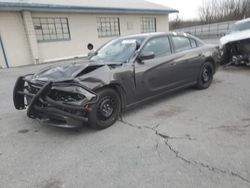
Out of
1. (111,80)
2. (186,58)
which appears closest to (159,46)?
(186,58)

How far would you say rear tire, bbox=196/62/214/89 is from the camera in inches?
230

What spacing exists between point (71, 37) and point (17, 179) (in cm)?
1270

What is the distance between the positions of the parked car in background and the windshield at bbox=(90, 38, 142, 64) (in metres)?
5.25

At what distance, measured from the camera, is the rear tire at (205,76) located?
19.2 ft

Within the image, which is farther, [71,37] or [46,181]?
[71,37]

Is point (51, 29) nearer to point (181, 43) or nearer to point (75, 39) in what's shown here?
point (75, 39)

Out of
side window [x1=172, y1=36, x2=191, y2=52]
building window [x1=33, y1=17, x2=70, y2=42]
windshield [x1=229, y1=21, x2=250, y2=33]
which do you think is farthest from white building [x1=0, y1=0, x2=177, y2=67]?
side window [x1=172, y1=36, x2=191, y2=52]

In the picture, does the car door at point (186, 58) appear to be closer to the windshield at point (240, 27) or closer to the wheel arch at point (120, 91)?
the wheel arch at point (120, 91)

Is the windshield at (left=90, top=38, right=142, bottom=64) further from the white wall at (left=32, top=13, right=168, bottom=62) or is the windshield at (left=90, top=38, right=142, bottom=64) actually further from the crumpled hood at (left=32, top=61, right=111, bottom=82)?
the white wall at (left=32, top=13, right=168, bottom=62)

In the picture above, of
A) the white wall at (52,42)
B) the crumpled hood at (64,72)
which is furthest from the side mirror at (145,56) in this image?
the white wall at (52,42)

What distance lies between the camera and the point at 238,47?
817 cm

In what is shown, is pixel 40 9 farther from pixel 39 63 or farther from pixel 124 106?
pixel 124 106

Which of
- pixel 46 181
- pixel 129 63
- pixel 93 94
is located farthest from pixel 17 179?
pixel 129 63

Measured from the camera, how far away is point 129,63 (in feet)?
13.4
